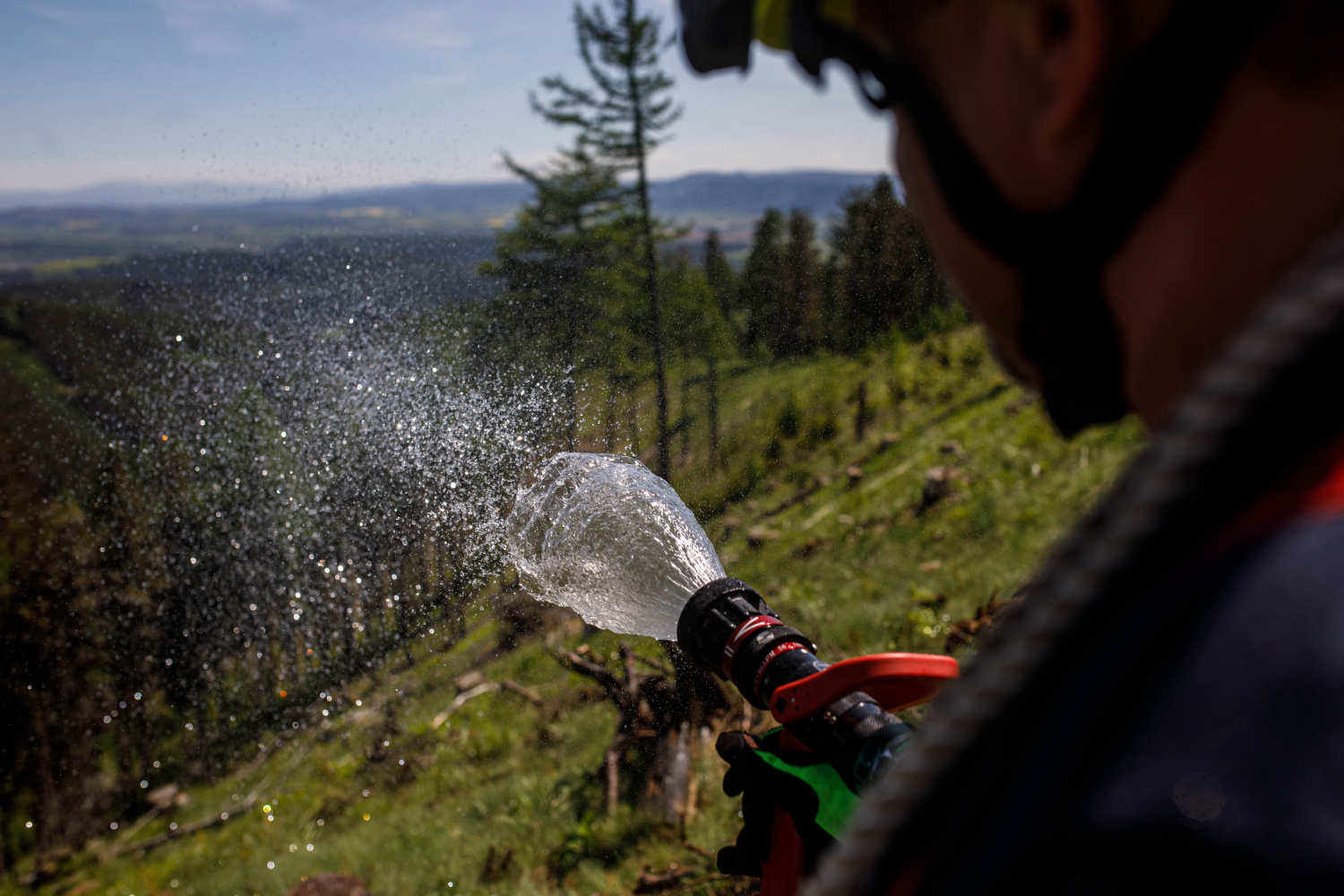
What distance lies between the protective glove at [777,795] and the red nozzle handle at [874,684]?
0.09m

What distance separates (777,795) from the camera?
1641mm

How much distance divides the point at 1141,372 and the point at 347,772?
528 inches

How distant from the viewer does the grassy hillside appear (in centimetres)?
568

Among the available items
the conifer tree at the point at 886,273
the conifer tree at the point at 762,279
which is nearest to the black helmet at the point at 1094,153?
the conifer tree at the point at 886,273

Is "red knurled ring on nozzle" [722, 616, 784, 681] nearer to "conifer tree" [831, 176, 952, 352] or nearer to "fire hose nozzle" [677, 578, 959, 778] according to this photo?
"fire hose nozzle" [677, 578, 959, 778]

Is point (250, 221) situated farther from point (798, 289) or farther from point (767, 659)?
point (767, 659)

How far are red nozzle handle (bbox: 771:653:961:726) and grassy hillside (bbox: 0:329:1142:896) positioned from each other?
8.82 feet

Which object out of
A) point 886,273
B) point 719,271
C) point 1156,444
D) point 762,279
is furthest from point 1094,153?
point 762,279

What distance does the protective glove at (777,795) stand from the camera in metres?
1.56

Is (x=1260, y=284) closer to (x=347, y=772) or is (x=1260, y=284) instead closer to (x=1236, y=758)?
(x=1236, y=758)

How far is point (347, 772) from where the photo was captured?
463 inches

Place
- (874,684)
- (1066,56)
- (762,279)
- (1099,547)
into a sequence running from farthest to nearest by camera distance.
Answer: (762,279)
(874,684)
(1066,56)
(1099,547)

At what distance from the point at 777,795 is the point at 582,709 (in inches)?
288

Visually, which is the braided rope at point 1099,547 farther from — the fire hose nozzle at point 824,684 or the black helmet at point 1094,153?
the fire hose nozzle at point 824,684
